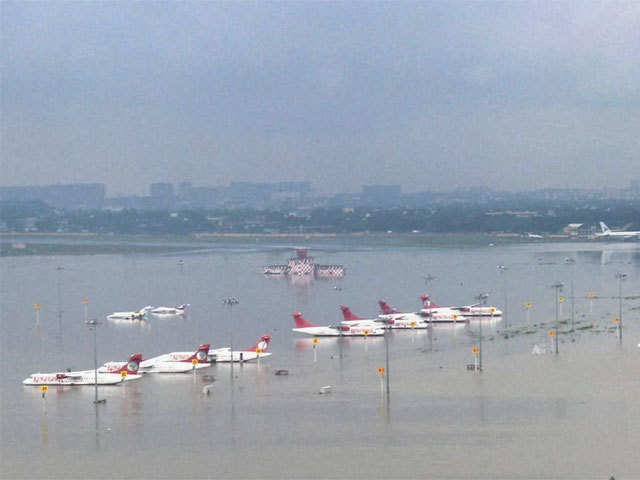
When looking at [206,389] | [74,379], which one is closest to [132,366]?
[74,379]

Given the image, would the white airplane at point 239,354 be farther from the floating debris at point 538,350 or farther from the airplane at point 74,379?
the floating debris at point 538,350

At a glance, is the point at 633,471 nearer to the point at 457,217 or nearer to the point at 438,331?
the point at 438,331

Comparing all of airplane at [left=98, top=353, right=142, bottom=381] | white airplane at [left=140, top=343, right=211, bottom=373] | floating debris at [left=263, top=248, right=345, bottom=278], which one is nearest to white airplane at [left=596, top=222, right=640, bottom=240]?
floating debris at [left=263, top=248, right=345, bottom=278]

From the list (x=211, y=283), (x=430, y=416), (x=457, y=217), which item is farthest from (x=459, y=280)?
(x=457, y=217)

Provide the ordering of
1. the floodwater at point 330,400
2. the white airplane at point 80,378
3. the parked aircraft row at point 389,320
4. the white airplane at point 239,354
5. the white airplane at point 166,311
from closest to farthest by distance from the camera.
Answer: the floodwater at point 330,400 < the white airplane at point 80,378 < the white airplane at point 239,354 < the parked aircraft row at point 389,320 < the white airplane at point 166,311

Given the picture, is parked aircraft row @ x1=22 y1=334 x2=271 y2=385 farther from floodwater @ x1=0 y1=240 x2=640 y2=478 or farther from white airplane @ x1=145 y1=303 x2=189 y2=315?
white airplane @ x1=145 y1=303 x2=189 y2=315

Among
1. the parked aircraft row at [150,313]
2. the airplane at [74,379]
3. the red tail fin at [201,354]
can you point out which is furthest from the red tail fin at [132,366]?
the parked aircraft row at [150,313]
